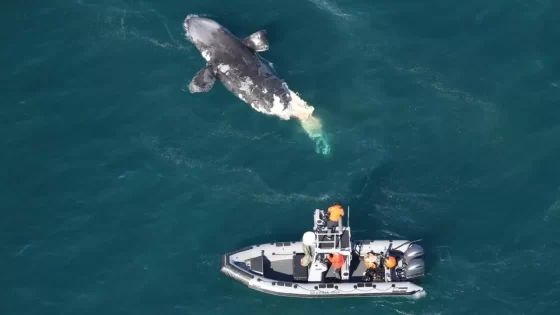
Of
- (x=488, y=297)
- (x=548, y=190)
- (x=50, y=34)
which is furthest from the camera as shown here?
(x=50, y=34)

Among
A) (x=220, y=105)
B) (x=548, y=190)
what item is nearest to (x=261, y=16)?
(x=220, y=105)

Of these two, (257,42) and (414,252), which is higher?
(257,42)

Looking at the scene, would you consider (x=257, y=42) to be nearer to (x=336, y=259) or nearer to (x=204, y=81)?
(x=204, y=81)

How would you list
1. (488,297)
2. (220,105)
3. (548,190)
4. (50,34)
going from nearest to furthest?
(488,297) → (548,190) → (220,105) → (50,34)

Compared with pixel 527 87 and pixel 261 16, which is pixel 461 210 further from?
pixel 261 16

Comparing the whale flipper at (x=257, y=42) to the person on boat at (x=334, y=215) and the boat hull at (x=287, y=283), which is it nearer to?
the person on boat at (x=334, y=215)

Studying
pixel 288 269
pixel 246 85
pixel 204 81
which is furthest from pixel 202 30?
pixel 288 269
